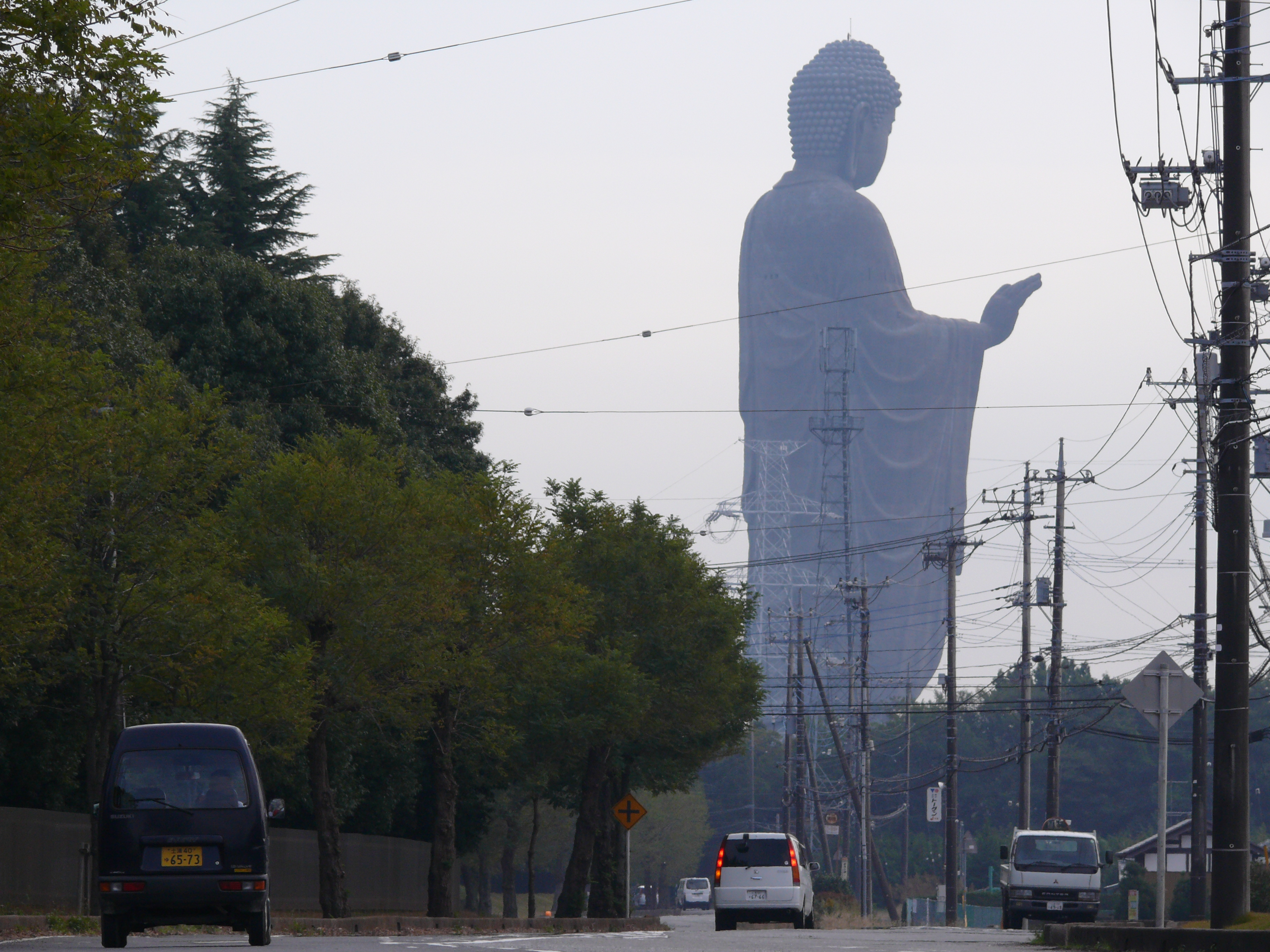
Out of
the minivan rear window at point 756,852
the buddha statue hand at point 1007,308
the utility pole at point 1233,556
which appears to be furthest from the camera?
the buddha statue hand at point 1007,308

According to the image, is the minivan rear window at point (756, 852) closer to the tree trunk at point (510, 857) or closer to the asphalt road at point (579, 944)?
the asphalt road at point (579, 944)

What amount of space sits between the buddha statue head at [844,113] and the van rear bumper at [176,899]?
15083 cm

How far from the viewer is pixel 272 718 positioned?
91.6 feet

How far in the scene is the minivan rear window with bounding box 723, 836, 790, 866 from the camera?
112ft

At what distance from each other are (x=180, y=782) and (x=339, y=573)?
43.5 ft

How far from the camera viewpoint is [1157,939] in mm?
19234

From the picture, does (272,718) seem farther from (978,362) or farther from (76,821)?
(978,362)

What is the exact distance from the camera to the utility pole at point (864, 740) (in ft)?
217

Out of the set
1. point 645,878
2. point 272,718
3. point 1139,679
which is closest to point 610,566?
point 272,718

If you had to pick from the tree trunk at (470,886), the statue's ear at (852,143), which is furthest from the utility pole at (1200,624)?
the statue's ear at (852,143)

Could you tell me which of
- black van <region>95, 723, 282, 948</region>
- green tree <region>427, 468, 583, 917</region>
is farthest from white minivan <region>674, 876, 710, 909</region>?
black van <region>95, 723, 282, 948</region>

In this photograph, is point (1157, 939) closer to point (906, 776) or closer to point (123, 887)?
point (123, 887)

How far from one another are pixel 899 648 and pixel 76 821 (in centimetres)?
13320

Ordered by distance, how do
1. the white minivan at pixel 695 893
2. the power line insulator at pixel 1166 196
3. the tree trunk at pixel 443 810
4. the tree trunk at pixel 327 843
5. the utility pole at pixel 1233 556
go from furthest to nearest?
the white minivan at pixel 695 893
the tree trunk at pixel 443 810
the tree trunk at pixel 327 843
the power line insulator at pixel 1166 196
the utility pole at pixel 1233 556
